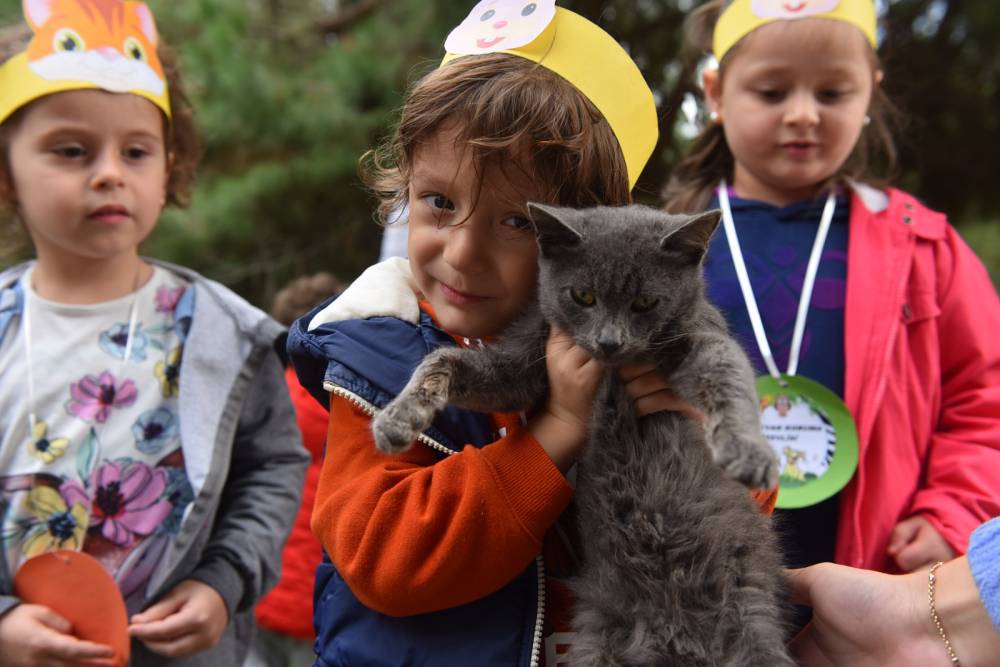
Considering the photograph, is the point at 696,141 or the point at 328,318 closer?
the point at 328,318

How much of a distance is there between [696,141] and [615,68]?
1275mm

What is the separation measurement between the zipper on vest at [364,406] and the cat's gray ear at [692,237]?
0.56 m

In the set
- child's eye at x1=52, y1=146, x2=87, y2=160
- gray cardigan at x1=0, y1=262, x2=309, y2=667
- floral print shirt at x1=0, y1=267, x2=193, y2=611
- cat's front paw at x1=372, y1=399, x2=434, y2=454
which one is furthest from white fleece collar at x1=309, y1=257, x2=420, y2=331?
child's eye at x1=52, y1=146, x2=87, y2=160

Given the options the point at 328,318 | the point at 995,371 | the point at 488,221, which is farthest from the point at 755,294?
the point at 328,318

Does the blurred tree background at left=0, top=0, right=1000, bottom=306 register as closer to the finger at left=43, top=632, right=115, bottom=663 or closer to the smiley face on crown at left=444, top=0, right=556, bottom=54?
the smiley face on crown at left=444, top=0, right=556, bottom=54

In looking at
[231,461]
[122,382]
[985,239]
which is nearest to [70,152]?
[122,382]

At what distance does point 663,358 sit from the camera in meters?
1.65

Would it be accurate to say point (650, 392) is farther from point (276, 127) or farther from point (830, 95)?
point (276, 127)

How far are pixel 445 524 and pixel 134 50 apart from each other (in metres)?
1.67

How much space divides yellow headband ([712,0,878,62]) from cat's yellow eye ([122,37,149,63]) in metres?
1.71

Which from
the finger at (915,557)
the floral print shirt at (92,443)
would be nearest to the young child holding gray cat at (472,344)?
the floral print shirt at (92,443)

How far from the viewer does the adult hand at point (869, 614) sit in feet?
5.91

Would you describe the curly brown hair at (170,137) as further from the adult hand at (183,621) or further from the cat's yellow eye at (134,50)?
the adult hand at (183,621)

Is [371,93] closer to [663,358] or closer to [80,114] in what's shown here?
[80,114]
